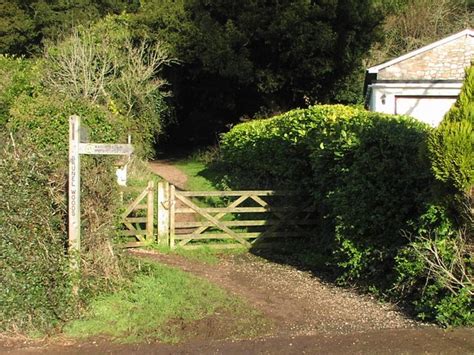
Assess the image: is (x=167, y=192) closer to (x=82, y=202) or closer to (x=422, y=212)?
(x=82, y=202)

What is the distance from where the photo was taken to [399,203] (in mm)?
7234

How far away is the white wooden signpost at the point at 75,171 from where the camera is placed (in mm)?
6320

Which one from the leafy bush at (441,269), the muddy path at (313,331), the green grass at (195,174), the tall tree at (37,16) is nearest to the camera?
the muddy path at (313,331)

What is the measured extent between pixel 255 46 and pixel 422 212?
56.9 feet

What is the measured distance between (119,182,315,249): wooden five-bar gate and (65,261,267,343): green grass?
236cm

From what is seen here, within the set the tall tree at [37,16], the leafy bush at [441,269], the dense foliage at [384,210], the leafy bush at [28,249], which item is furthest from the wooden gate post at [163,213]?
the tall tree at [37,16]

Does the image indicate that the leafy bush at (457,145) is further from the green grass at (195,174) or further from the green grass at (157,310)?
the green grass at (195,174)

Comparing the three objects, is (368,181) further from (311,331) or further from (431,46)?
(431,46)

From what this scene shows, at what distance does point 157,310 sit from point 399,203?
341 cm

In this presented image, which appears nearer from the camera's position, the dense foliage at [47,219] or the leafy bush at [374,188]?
the dense foliage at [47,219]

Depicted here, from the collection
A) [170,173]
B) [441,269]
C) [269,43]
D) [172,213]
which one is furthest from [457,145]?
[170,173]

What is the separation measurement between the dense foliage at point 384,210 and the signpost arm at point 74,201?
3.68 m

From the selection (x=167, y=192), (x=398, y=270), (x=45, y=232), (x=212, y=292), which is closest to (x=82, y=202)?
(x=45, y=232)

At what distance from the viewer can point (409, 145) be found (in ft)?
23.5
